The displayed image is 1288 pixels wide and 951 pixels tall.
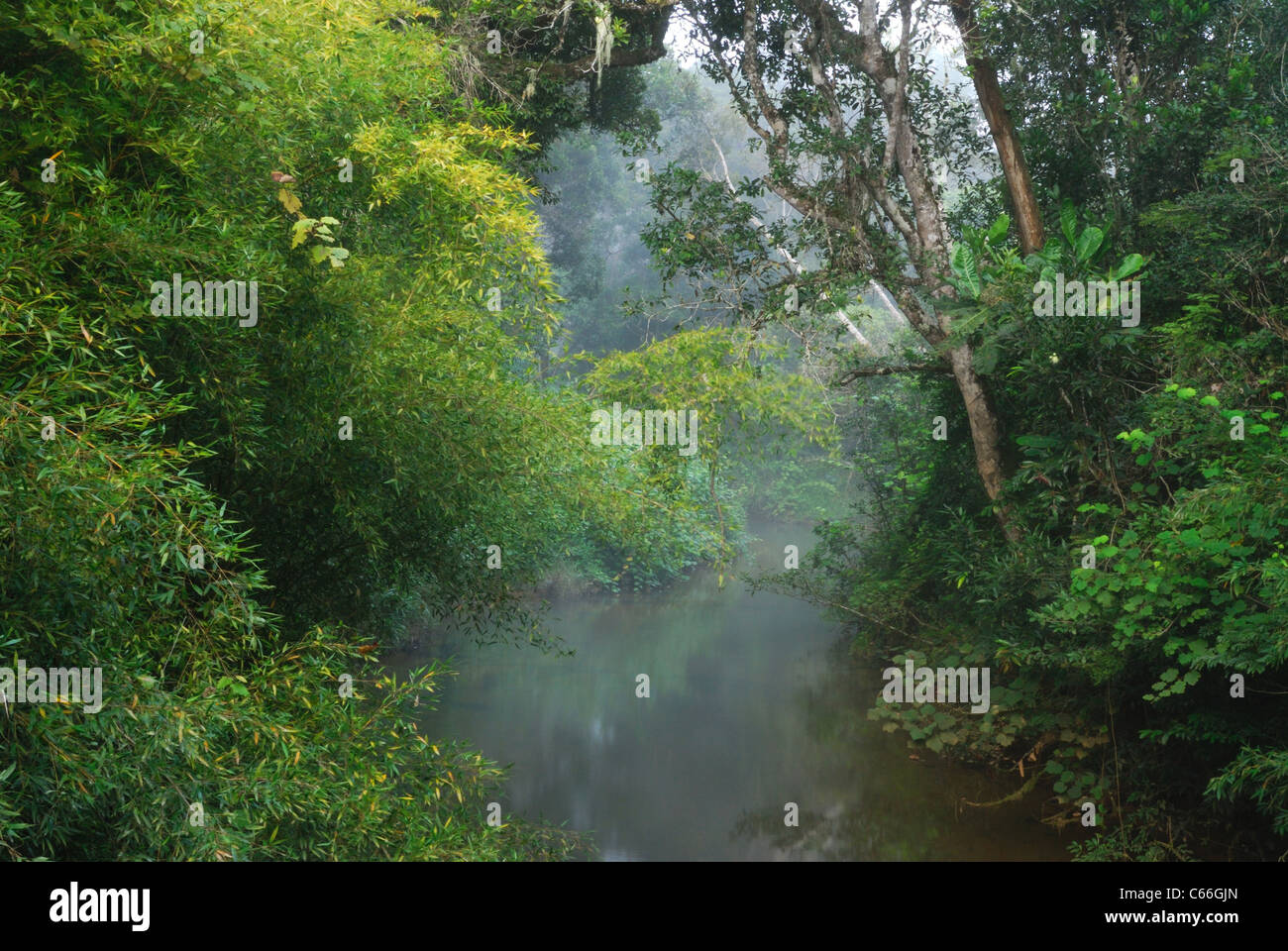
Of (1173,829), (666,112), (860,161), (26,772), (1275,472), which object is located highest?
(666,112)

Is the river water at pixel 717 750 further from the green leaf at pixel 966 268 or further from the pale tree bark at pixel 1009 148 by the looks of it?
the pale tree bark at pixel 1009 148

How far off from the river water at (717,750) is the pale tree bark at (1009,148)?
4059 mm

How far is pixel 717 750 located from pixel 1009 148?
18.0ft

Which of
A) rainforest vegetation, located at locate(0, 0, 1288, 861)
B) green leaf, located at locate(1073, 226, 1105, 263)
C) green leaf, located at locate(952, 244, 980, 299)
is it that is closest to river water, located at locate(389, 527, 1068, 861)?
rainforest vegetation, located at locate(0, 0, 1288, 861)

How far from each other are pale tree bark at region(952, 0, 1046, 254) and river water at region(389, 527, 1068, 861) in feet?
13.3

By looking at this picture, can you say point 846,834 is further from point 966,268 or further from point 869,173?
point 869,173

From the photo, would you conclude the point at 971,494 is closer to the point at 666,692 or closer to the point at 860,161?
the point at 860,161

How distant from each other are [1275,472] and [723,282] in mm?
4234

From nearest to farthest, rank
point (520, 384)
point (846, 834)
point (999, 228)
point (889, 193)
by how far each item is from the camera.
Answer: point (520, 384) < point (999, 228) < point (846, 834) < point (889, 193)

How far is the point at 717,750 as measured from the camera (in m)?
8.83

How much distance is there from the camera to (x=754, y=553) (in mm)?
17875

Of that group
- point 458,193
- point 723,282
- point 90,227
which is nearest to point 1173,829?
point 723,282

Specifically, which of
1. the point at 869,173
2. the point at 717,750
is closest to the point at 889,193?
the point at 869,173

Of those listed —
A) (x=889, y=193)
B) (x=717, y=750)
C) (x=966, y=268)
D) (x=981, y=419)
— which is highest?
(x=889, y=193)
